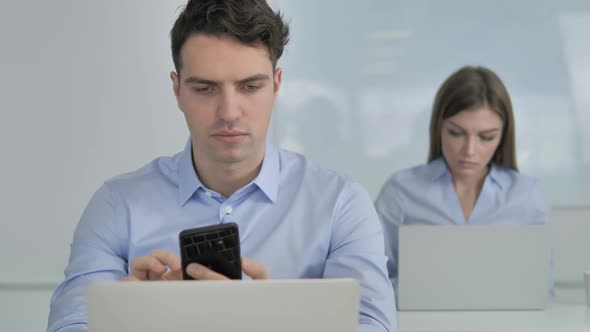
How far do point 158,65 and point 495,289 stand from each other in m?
2.21

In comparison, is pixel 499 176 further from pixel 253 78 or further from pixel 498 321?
pixel 253 78

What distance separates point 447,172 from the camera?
3496 mm

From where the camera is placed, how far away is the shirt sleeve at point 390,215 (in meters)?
3.44

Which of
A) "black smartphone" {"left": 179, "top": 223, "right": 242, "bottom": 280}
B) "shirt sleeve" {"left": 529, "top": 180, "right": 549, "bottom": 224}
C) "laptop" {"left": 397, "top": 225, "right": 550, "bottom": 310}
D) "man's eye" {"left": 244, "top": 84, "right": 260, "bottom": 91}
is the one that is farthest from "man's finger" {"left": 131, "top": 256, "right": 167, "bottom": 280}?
"shirt sleeve" {"left": 529, "top": 180, "right": 549, "bottom": 224}

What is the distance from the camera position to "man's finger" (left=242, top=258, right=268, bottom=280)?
138cm

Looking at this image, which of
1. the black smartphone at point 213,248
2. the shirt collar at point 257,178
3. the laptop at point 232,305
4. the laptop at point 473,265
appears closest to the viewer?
the laptop at point 232,305

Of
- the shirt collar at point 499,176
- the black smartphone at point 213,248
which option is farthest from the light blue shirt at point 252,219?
the shirt collar at point 499,176

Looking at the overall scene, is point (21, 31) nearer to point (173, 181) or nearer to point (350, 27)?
point (350, 27)

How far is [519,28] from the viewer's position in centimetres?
421

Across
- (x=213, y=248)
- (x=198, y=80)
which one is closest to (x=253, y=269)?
(x=213, y=248)

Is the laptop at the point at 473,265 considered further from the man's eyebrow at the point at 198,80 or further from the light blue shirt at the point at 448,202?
the light blue shirt at the point at 448,202

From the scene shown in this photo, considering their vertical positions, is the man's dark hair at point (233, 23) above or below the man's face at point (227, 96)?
above

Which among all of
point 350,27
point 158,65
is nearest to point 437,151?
point 350,27

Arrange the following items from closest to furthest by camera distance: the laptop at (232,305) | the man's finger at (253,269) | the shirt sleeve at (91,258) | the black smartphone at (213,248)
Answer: the laptop at (232,305), the black smartphone at (213,248), the man's finger at (253,269), the shirt sleeve at (91,258)
